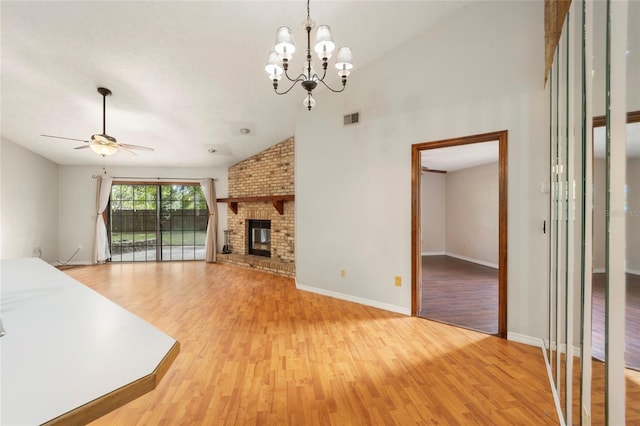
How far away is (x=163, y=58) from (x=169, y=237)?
5.11 metres

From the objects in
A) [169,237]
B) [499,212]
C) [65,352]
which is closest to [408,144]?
[499,212]

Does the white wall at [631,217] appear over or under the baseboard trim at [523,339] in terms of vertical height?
over

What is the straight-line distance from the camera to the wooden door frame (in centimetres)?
280

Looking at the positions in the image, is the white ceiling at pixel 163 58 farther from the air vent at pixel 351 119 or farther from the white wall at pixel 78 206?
the white wall at pixel 78 206

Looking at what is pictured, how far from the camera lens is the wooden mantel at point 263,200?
18.2 feet

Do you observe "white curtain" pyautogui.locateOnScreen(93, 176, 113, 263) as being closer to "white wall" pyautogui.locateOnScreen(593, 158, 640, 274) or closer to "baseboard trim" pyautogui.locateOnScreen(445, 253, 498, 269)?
"white wall" pyautogui.locateOnScreen(593, 158, 640, 274)

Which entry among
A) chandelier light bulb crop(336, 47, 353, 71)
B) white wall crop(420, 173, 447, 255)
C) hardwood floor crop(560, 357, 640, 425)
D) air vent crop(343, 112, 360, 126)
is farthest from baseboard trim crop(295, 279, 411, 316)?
white wall crop(420, 173, 447, 255)

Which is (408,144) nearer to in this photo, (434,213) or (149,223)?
(434,213)

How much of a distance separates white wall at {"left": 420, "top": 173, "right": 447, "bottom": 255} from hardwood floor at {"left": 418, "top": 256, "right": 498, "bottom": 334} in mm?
1688

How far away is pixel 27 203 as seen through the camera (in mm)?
5961

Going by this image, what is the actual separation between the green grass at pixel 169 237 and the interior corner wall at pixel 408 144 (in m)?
4.00

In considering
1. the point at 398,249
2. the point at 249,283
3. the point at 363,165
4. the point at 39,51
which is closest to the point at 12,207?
the point at 39,51

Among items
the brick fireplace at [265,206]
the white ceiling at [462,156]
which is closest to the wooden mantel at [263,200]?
the brick fireplace at [265,206]

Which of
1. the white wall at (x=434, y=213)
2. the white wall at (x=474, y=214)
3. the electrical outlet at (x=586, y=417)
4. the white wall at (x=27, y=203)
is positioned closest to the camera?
the electrical outlet at (x=586, y=417)
